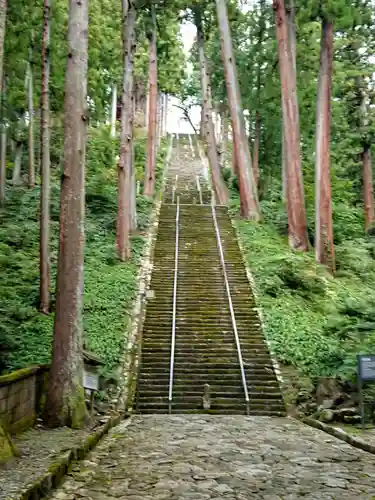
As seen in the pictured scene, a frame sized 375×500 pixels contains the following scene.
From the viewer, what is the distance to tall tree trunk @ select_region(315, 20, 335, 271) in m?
17.6

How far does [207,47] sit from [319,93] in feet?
59.2

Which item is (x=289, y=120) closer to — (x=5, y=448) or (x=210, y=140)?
(x=210, y=140)

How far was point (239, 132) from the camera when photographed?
71.2 feet

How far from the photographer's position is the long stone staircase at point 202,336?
1156 cm

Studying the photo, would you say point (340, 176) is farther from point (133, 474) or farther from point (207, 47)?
point (133, 474)

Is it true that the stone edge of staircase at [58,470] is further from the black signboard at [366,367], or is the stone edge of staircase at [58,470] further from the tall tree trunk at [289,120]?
the tall tree trunk at [289,120]

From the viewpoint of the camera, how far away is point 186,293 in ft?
53.1

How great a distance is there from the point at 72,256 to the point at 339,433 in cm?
452

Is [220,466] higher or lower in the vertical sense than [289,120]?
lower

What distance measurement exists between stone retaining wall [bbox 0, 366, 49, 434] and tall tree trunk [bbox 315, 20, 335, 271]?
36.5 ft

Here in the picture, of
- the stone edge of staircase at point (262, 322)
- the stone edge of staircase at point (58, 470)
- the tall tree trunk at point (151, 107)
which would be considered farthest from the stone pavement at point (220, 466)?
the tall tree trunk at point (151, 107)

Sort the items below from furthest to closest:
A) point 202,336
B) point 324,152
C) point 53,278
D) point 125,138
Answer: point 125,138, point 324,152, point 53,278, point 202,336

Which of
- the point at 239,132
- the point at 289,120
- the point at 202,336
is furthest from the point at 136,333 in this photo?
the point at 239,132

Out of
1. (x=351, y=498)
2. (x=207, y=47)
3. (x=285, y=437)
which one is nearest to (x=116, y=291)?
(x=285, y=437)
